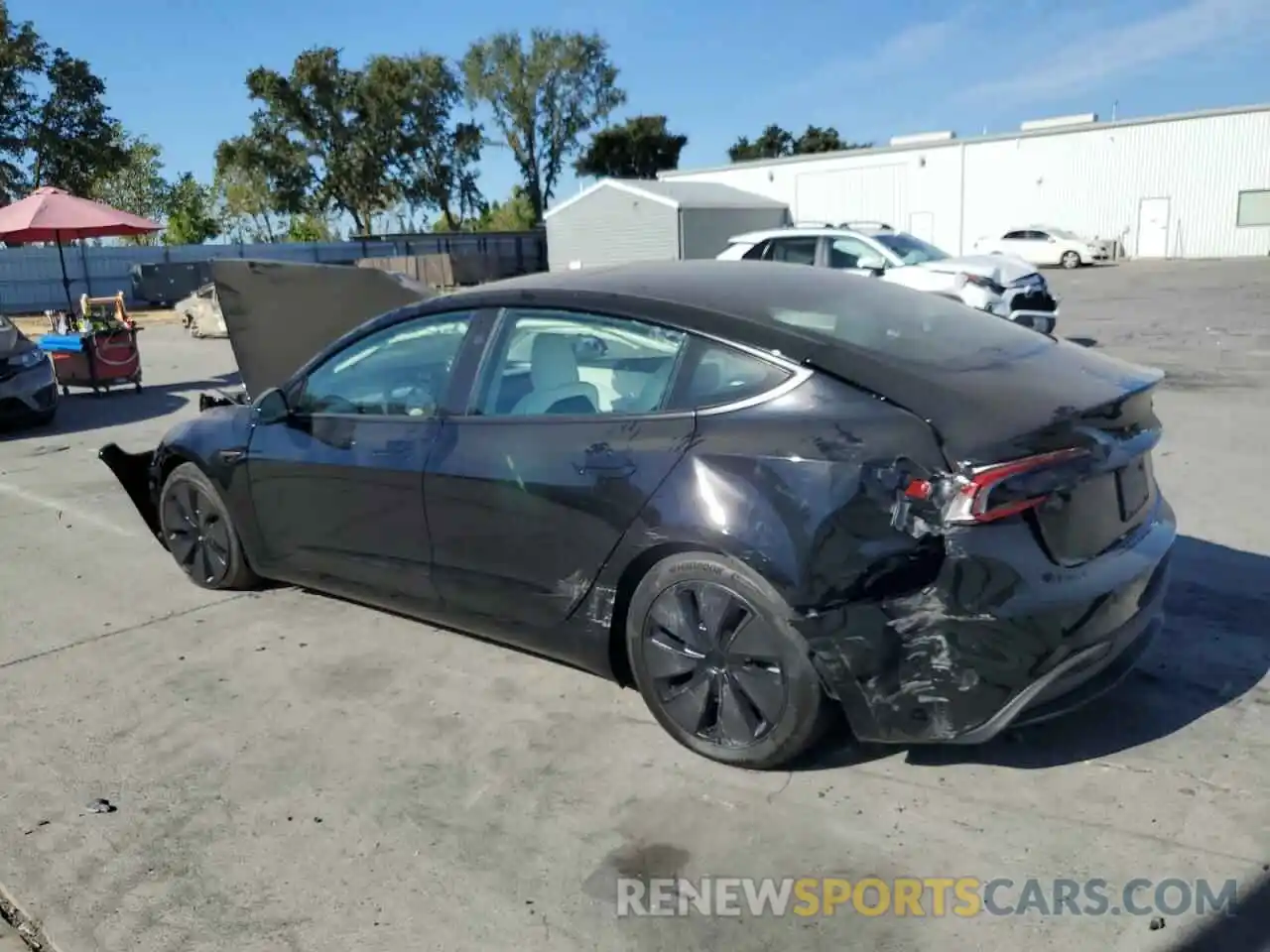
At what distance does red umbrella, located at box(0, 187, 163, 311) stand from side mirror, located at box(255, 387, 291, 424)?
35.2 ft

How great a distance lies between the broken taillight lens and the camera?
2783 mm

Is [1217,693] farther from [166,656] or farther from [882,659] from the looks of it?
[166,656]

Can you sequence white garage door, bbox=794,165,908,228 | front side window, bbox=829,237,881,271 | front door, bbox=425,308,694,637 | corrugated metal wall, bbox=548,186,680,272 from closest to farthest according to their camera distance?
front door, bbox=425,308,694,637 < front side window, bbox=829,237,881,271 < corrugated metal wall, bbox=548,186,680,272 < white garage door, bbox=794,165,908,228

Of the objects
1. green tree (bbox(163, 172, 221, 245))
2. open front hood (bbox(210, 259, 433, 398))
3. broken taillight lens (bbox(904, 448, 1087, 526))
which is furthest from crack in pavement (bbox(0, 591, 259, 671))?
green tree (bbox(163, 172, 221, 245))

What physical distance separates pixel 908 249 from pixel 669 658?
1276 cm

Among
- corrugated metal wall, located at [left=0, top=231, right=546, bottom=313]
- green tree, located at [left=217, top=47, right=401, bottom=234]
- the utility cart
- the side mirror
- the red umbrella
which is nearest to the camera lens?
the side mirror

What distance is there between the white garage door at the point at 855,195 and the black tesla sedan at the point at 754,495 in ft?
130

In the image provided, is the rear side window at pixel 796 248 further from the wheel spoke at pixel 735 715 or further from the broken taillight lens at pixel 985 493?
the broken taillight lens at pixel 985 493

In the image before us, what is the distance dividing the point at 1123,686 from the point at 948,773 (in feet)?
2.97

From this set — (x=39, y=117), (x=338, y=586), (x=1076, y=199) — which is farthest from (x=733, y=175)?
(x=338, y=586)

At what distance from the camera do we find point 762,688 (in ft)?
10.3

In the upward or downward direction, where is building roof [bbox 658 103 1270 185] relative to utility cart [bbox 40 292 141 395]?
upward

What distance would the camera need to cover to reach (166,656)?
4414 millimetres

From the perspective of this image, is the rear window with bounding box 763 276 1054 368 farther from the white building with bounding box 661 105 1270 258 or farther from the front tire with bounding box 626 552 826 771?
the white building with bounding box 661 105 1270 258
